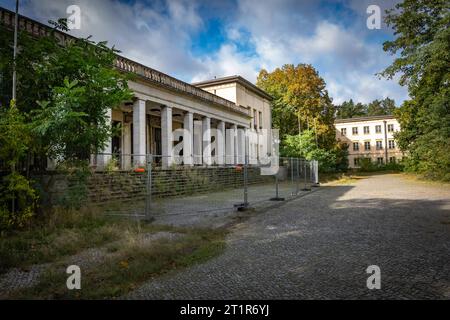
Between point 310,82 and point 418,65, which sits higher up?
point 310,82

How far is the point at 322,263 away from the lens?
15.5ft

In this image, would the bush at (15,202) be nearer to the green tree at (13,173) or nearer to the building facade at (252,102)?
the green tree at (13,173)

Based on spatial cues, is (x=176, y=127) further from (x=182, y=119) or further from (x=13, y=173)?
(x=13, y=173)

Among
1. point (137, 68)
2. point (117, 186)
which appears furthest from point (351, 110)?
point (117, 186)

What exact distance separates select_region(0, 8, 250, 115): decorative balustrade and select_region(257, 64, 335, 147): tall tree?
12612mm

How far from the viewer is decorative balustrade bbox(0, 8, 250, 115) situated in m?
10.6

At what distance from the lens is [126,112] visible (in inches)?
848

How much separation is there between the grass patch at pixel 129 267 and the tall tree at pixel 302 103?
3323 cm

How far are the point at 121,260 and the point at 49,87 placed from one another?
5385mm

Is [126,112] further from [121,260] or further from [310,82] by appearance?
[310,82]

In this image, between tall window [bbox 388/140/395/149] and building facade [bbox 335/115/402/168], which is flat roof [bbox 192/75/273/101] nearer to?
building facade [bbox 335/115/402/168]

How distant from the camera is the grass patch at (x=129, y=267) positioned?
3697 mm

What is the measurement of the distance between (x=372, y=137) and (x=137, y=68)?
219 ft
